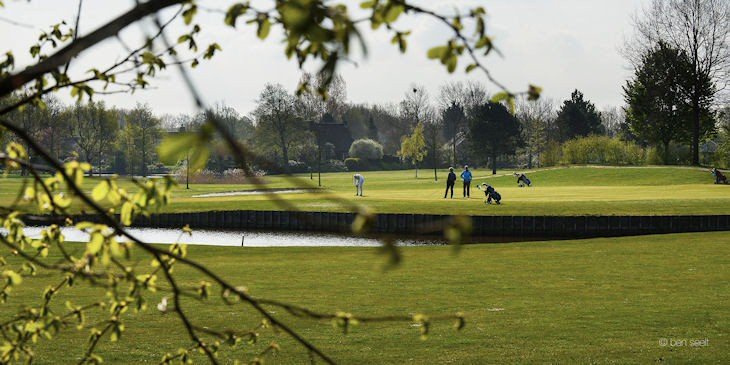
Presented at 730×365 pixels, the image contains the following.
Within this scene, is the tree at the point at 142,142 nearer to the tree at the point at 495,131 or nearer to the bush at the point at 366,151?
the bush at the point at 366,151

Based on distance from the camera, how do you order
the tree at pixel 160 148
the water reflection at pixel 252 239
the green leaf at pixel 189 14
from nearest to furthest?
1. the tree at pixel 160 148
2. the green leaf at pixel 189 14
3. the water reflection at pixel 252 239

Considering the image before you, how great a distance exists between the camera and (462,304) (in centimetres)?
1140

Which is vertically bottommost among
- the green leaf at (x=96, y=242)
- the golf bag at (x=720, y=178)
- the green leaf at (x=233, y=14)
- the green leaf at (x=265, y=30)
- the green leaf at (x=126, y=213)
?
the golf bag at (x=720, y=178)

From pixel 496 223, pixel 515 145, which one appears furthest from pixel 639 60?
pixel 496 223

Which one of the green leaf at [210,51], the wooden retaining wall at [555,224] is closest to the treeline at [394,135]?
the wooden retaining wall at [555,224]

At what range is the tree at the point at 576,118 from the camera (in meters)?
97.6

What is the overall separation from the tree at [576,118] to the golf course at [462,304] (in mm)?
77033

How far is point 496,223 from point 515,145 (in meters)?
53.0

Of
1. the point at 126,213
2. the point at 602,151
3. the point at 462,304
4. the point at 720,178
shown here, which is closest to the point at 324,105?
the point at 602,151

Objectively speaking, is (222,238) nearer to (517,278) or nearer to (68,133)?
(517,278)

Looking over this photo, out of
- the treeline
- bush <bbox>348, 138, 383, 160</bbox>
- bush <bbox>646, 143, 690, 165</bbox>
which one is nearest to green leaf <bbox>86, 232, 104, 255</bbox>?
the treeline

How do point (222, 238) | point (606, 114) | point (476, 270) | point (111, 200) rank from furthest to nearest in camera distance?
point (606, 114), point (222, 238), point (476, 270), point (111, 200)

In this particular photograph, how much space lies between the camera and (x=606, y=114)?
496ft

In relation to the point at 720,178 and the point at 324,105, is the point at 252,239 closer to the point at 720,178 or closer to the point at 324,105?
the point at 720,178
